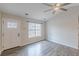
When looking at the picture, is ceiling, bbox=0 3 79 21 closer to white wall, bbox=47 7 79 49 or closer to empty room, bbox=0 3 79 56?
empty room, bbox=0 3 79 56

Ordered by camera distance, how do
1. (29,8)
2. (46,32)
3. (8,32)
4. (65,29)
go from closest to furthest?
(29,8) < (46,32) < (8,32) < (65,29)

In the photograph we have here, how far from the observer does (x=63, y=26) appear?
9.86 feet

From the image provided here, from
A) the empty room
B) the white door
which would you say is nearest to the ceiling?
the empty room

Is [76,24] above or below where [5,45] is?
above

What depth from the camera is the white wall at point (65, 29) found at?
8.98 feet

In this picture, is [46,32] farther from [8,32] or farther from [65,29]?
[8,32]

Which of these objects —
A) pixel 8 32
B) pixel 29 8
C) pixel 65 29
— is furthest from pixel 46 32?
pixel 8 32

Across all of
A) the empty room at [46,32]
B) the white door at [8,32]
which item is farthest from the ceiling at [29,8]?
the white door at [8,32]

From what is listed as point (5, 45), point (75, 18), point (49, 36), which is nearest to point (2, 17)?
point (5, 45)

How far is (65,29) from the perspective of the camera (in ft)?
10.0

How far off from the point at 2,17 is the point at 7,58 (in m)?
1.78

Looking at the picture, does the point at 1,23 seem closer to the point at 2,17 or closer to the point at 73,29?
the point at 2,17

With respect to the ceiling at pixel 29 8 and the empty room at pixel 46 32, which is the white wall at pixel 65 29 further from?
the ceiling at pixel 29 8

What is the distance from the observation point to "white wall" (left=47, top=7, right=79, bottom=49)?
8.98ft
